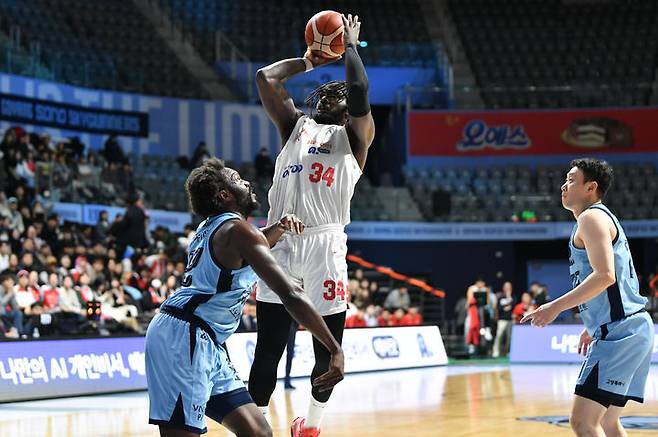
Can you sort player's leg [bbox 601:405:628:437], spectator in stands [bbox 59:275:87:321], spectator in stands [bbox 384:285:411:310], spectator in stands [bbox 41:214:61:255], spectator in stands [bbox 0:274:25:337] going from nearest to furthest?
player's leg [bbox 601:405:628:437]
spectator in stands [bbox 0:274:25:337]
spectator in stands [bbox 59:275:87:321]
spectator in stands [bbox 41:214:61:255]
spectator in stands [bbox 384:285:411:310]

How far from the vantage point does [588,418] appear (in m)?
5.72

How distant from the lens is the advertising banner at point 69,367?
12438 millimetres

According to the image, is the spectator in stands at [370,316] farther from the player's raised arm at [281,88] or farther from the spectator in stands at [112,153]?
the player's raised arm at [281,88]

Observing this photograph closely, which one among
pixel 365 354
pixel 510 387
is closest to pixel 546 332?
pixel 365 354

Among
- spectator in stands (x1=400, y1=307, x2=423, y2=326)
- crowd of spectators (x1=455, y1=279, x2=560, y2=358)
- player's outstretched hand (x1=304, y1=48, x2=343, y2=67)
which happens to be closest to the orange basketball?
player's outstretched hand (x1=304, y1=48, x2=343, y2=67)

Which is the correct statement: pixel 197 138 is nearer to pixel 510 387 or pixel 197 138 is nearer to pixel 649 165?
pixel 649 165

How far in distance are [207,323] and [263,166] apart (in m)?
21.6

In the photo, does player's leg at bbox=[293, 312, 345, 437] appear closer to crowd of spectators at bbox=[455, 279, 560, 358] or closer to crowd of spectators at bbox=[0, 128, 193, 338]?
crowd of spectators at bbox=[0, 128, 193, 338]

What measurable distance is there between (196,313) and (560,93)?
1040 inches

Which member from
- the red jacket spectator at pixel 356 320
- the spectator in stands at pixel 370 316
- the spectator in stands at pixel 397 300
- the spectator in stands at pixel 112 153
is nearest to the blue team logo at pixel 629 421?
the red jacket spectator at pixel 356 320

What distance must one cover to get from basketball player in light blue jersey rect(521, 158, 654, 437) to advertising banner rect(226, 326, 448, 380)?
9.21 metres

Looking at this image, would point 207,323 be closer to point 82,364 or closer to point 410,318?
point 82,364

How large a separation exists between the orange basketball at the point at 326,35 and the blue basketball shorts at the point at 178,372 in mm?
2518

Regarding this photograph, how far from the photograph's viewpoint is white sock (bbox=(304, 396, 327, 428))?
6824 mm
